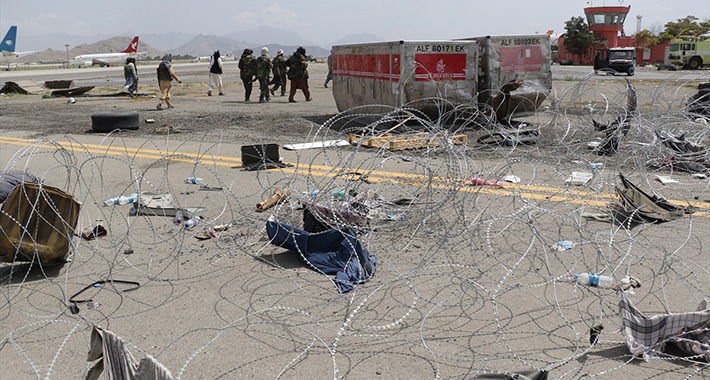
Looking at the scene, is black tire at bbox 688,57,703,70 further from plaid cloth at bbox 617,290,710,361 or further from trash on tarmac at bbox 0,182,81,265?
trash on tarmac at bbox 0,182,81,265

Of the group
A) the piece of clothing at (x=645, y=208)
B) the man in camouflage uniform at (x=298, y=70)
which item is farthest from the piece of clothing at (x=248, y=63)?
the piece of clothing at (x=645, y=208)

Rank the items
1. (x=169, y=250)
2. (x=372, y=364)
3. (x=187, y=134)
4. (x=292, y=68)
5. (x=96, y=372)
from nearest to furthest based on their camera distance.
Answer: (x=96, y=372)
(x=372, y=364)
(x=169, y=250)
(x=187, y=134)
(x=292, y=68)

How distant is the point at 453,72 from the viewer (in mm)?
12609

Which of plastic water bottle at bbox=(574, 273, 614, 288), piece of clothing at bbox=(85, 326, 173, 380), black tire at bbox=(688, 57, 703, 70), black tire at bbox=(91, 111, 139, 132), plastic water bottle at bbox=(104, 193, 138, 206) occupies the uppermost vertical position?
black tire at bbox=(688, 57, 703, 70)

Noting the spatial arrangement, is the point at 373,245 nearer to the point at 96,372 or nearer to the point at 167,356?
the point at 167,356

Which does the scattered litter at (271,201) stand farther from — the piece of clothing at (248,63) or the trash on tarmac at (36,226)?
the piece of clothing at (248,63)

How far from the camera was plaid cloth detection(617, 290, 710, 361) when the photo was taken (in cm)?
346

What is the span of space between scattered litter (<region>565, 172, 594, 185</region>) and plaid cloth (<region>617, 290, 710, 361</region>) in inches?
173

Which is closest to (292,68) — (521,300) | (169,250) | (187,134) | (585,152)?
(187,134)

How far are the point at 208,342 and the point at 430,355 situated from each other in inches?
58.0

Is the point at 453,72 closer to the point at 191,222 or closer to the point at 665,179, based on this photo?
the point at 665,179

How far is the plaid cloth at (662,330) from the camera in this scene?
3461 millimetres

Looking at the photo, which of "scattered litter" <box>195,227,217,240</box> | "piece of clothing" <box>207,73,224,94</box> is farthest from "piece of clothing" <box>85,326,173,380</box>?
"piece of clothing" <box>207,73,224,94</box>

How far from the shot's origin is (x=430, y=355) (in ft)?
11.8
